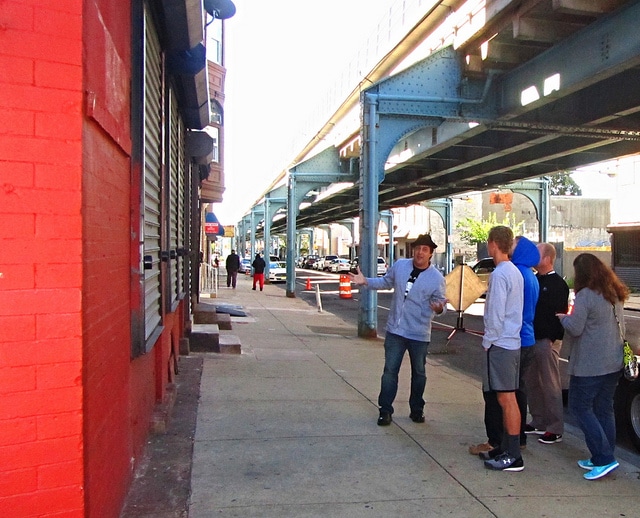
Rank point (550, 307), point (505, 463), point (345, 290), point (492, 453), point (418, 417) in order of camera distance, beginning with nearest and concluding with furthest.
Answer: point (505, 463) → point (492, 453) → point (550, 307) → point (418, 417) → point (345, 290)

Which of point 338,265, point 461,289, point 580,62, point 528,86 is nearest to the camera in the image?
point 580,62

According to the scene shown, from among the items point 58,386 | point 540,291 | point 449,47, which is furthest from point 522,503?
point 449,47

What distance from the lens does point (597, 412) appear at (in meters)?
4.93

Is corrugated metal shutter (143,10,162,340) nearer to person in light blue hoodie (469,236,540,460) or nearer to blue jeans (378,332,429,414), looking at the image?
blue jeans (378,332,429,414)

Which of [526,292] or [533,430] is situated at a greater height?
[526,292]

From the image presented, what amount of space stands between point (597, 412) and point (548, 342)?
85cm

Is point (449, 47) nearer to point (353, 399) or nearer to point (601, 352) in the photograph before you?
point (353, 399)

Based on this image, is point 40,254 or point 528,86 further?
point 528,86

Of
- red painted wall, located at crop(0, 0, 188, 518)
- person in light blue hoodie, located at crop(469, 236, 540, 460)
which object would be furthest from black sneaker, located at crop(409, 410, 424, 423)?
red painted wall, located at crop(0, 0, 188, 518)

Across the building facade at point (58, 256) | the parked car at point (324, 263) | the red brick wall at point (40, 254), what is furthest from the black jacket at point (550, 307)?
the parked car at point (324, 263)

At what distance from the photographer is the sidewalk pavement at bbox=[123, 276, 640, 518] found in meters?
4.18

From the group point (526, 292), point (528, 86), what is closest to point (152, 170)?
point (526, 292)

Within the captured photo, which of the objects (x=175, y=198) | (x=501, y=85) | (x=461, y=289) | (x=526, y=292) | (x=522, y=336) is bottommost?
(x=461, y=289)

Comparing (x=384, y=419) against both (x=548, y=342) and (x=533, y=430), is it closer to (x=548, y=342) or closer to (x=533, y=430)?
(x=533, y=430)
